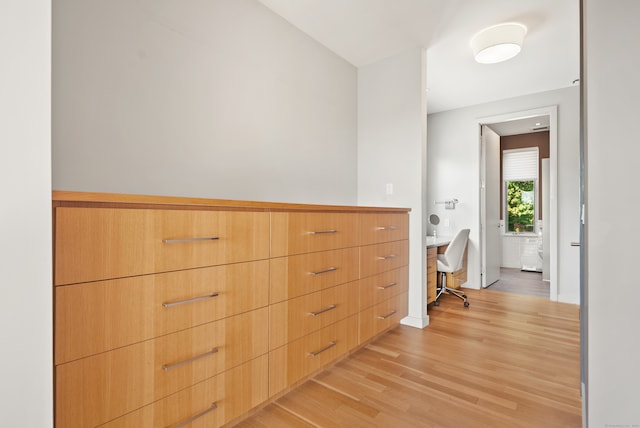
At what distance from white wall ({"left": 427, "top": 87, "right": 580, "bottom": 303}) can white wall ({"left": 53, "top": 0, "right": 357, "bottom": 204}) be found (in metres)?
2.46

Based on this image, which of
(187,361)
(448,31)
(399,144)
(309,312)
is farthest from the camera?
(399,144)

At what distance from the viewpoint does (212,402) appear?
4.17 feet

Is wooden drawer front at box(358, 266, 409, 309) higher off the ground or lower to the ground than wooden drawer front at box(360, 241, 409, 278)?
lower

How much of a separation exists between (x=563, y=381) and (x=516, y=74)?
10.1 ft

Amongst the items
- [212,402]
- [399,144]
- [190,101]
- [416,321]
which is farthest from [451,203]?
[212,402]

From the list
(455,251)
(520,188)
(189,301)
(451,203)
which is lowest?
(455,251)

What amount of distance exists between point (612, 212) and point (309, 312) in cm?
140

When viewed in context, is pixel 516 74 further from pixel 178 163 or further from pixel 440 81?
pixel 178 163

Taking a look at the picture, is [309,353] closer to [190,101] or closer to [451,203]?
[190,101]

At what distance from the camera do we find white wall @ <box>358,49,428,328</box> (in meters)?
2.83

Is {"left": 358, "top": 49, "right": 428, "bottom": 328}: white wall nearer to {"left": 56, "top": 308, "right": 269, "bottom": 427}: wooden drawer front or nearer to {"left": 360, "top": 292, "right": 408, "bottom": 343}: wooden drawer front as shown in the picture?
{"left": 360, "top": 292, "right": 408, "bottom": 343}: wooden drawer front

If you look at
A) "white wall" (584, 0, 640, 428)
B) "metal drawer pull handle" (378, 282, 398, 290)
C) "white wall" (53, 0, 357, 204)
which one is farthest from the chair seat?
"white wall" (584, 0, 640, 428)

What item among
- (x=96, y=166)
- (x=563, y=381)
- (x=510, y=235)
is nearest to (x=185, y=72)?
(x=96, y=166)

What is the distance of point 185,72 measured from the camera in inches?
70.3
